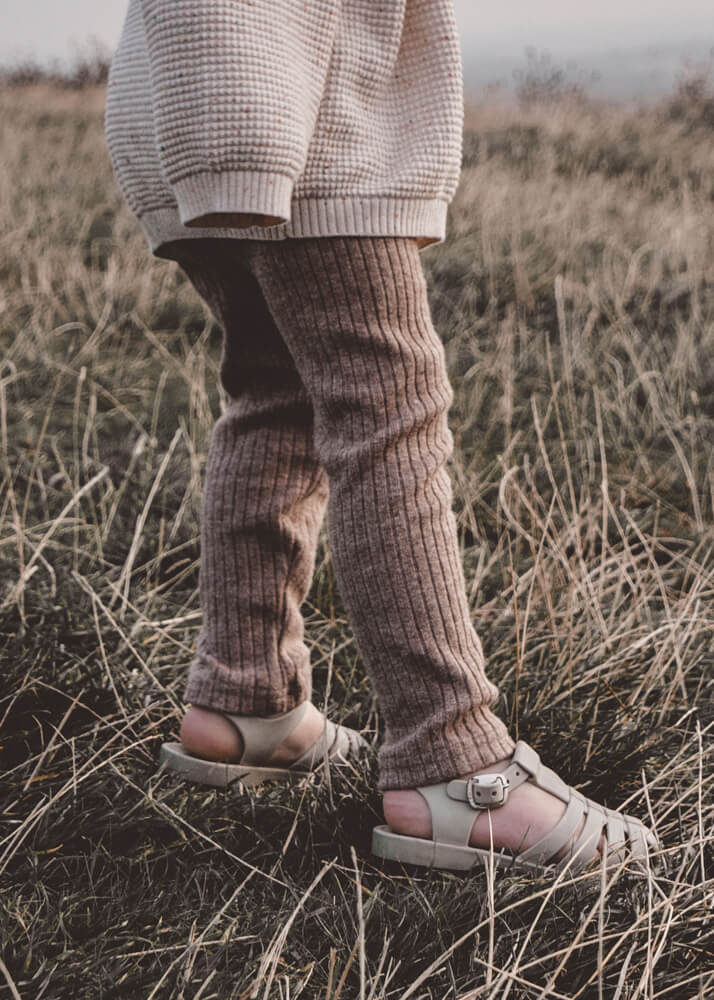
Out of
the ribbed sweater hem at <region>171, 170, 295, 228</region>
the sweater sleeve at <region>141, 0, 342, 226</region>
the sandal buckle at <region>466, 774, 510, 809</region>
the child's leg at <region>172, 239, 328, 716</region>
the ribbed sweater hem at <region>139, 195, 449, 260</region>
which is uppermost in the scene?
the sweater sleeve at <region>141, 0, 342, 226</region>

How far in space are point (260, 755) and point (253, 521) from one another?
0.37m

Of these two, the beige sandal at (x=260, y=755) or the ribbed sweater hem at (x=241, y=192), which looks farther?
the beige sandal at (x=260, y=755)

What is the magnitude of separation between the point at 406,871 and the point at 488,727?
0.23 metres

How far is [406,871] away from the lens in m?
1.30

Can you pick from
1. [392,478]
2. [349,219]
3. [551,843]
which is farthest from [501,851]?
[349,219]

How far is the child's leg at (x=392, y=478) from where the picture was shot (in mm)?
1175

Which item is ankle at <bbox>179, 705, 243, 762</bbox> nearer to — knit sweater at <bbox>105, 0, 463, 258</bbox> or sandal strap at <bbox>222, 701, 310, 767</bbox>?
sandal strap at <bbox>222, 701, 310, 767</bbox>

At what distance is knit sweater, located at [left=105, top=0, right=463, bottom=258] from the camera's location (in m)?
1.02

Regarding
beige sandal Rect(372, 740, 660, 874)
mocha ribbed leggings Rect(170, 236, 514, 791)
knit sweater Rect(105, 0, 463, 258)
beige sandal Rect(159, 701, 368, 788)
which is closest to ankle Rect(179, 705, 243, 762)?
beige sandal Rect(159, 701, 368, 788)

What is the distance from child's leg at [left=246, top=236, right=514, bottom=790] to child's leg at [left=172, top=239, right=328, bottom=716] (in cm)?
16

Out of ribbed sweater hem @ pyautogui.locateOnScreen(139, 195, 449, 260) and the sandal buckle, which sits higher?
ribbed sweater hem @ pyautogui.locateOnScreen(139, 195, 449, 260)

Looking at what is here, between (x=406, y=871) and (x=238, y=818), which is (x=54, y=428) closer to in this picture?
(x=238, y=818)

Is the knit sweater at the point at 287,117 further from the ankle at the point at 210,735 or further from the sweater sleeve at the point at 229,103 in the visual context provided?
the ankle at the point at 210,735

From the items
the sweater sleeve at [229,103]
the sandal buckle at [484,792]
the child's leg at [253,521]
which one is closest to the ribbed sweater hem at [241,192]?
the sweater sleeve at [229,103]
